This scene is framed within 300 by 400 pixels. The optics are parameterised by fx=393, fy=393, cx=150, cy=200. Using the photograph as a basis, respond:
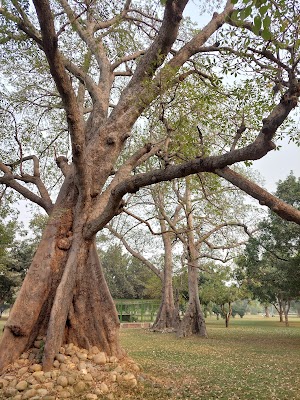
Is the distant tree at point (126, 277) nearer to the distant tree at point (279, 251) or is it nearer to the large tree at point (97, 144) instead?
the distant tree at point (279, 251)

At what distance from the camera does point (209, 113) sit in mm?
8133

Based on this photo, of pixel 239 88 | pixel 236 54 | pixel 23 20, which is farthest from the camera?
pixel 239 88

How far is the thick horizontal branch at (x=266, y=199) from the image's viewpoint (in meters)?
5.83

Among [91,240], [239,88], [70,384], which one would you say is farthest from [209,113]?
[70,384]

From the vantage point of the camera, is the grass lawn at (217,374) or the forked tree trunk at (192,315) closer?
the grass lawn at (217,374)

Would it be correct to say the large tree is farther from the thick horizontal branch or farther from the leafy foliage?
the leafy foliage

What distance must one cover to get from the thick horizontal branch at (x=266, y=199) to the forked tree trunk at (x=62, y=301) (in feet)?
10.7

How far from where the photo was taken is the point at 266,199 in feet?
19.9

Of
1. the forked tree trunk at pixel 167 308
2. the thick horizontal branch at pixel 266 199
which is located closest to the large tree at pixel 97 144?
the thick horizontal branch at pixel 266 199

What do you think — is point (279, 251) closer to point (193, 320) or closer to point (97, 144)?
point (193, 320)

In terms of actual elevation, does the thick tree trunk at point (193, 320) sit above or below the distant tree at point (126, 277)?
below

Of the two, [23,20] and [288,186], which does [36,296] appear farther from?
[288,186]

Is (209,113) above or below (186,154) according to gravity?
above

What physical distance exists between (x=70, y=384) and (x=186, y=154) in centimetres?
469
